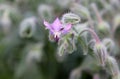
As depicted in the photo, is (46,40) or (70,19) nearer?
(70,19)

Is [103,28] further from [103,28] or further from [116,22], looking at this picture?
[116,22]

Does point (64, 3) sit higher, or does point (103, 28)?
point (64, 3)

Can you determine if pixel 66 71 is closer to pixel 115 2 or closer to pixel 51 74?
pixel 51 74

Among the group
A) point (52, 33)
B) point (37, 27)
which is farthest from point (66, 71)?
point (52, 33)

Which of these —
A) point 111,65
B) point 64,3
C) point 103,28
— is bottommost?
point 111,65

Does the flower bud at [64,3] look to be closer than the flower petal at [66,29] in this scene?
No

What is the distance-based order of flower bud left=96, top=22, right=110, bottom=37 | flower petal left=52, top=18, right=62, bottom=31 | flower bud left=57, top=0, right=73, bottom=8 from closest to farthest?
flower petal left=52, top=18, right=62, bottom=31, flower bud left=96, top=22, right=110, bottom=37, flower bud left=57, top=0, right=73, bottom=8

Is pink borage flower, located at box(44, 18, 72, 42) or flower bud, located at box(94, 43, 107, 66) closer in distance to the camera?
pink borage flower, located at box(44, 18, 72, 42)

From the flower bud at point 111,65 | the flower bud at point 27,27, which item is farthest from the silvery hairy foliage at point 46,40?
the flower bud at point 111,65

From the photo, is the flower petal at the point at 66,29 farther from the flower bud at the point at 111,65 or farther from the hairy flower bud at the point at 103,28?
the hairy flower bud at the point at 103,28

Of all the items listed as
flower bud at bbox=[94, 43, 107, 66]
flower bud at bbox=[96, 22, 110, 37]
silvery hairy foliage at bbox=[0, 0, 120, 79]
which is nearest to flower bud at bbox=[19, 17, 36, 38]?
silvery hairy foliage at bbox=[0, 0, 120, 79]

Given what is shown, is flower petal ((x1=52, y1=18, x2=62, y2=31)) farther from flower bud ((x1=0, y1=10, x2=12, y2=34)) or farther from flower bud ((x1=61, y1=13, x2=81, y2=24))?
flower bud ((x1=0, y1=10, x2=12, y2=34))

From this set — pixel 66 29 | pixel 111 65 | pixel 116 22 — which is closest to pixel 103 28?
pixel 116 22

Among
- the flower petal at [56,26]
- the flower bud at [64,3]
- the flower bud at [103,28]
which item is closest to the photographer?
the flower petal at [56,26]
